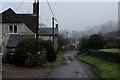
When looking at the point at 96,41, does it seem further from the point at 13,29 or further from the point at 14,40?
the point at 14,40

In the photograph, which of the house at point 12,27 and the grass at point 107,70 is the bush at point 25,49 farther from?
the house at point 12,27

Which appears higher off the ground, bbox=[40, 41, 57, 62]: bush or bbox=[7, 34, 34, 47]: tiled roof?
bbox=[7, 34, 34, 47]: tiled roof

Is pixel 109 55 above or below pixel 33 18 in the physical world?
below

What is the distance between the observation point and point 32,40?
27.0 m

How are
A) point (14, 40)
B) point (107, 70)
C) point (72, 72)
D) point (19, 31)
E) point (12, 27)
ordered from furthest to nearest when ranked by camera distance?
1. point (19, 31)
2. point (12, 27)
3. point (14, 40)
4. point (72, 72)
5. point (107, 70)

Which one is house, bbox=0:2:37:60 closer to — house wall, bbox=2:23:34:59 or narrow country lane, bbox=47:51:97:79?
house wall, bbox=2:23:34:59

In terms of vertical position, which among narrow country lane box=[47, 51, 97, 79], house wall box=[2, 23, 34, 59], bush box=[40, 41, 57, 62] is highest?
house wall box=[2, 23, 34, 59]

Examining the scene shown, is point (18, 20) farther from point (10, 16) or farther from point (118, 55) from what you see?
point (118, 55)

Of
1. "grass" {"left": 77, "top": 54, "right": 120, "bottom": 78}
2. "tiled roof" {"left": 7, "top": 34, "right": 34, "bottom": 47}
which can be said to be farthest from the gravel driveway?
"tiled roof" {"left": 7, "top": 34, "right": 34, "bottom": 47}

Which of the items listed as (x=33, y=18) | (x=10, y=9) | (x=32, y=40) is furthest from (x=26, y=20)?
(x=32, y=40)

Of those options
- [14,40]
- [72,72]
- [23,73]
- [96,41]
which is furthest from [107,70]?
[96,41]

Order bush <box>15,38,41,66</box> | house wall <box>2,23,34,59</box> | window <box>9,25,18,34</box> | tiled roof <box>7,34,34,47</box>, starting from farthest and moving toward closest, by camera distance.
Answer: window <box>9,25,18,34</box>
house wall <box>2,23,34,59</box>
tiled roof <box>7,34,34,47</box>
bush <box>15,38,41,66</box>

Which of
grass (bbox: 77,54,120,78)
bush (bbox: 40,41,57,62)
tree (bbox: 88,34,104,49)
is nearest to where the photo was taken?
grass (bbox: 77,54,120,78)

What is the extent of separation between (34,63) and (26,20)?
698 inches
